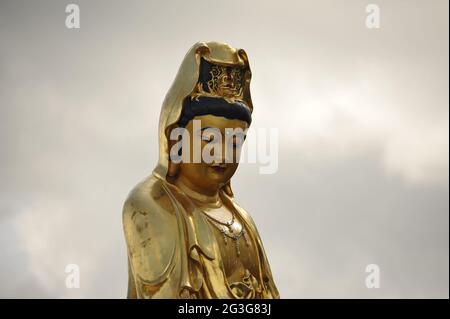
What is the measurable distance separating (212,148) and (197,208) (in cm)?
71

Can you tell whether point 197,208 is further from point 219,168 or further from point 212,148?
point 212,148

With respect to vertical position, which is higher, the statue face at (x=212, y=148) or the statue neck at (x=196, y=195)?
the statue face at (x=212, y=148)

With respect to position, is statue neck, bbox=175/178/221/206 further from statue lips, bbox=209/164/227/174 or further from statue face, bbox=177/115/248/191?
statue lips, bbox=209/164/227/174

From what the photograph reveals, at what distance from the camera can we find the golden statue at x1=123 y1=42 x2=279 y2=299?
1177cm

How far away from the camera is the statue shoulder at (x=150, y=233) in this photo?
1173 centimetres

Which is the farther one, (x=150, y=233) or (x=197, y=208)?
(x=197, y=208)

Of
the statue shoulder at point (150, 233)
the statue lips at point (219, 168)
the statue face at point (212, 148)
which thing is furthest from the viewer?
the statue lips at point (219, 168)

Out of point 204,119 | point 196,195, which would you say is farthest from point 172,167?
point 204,119

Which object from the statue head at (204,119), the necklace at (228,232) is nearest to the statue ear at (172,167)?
the statue head at (204,119)

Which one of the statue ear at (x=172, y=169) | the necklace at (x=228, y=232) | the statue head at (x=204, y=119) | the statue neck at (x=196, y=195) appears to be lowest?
the necklace at (x=228, y=232)

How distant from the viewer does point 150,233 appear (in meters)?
11.9

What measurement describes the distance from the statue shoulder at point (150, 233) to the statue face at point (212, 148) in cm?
44

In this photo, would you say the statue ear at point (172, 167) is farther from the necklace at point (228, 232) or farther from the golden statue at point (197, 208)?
the necklace at point (228, 232)
